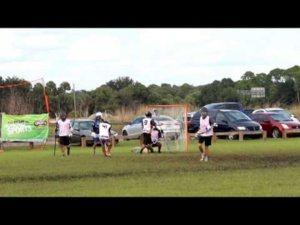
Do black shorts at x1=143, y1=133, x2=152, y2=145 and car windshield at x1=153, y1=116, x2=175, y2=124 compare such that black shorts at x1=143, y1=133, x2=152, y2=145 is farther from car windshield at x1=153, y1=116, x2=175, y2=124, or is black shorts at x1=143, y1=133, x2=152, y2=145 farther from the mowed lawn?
car windshield at x1=153, y1=116, x2=175, y2=124

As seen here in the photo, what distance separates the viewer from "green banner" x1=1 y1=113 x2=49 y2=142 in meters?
33.8

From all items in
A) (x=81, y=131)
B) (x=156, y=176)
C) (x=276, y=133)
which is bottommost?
(x=156, y=176)

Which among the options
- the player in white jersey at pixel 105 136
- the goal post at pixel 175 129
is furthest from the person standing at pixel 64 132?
the goal post at pixel 175 129

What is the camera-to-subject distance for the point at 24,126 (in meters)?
33.8

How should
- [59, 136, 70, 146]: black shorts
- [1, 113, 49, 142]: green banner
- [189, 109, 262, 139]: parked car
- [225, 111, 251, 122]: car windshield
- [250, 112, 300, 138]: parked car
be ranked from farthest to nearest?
[250, 112, 300, 138]: parked car, [225, 111, 251, 122]: car windshield, [189, 109, 262, 139]: parked car, [1, 113, 49, 142]: green banner, [59, 136, 70, 146]: black shorts

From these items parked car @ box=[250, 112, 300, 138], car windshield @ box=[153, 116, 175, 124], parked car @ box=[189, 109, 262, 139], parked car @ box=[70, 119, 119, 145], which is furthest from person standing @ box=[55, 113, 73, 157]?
parked car @ box=[250, 112, 300, 138]

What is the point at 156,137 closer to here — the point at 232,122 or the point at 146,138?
the point at 146,138

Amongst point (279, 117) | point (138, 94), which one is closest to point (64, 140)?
point (279, 117)

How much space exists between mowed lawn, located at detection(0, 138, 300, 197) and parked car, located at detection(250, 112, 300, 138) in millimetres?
11948

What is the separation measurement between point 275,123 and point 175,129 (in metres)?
9.19
